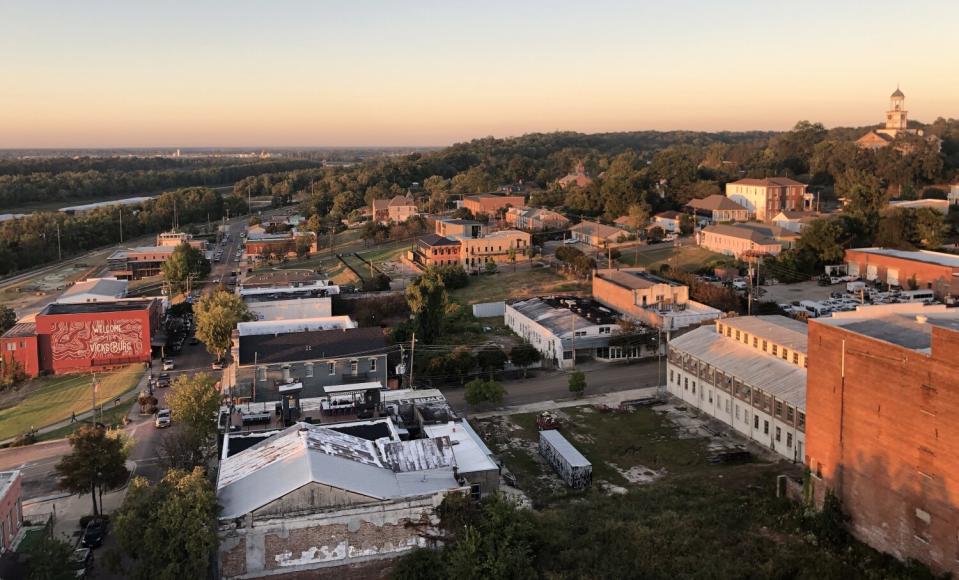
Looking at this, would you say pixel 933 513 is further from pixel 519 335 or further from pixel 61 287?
pixel 61 287

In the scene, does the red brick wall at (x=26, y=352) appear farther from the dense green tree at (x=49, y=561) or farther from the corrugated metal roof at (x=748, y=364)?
the corrugated metal roof at (x=748, y=364)

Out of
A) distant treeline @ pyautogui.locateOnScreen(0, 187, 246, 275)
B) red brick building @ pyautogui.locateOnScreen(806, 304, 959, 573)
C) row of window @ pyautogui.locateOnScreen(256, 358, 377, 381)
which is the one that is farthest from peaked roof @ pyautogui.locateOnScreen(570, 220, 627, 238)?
distant treeline @ pyautogui.locateOnScreen(0, 187, 246, 275)

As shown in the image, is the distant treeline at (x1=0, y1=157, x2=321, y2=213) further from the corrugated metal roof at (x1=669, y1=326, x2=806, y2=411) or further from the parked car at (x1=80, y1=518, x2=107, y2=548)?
the corrugated metal roof at (x1=669, y1=326, x2=806, y2=411)

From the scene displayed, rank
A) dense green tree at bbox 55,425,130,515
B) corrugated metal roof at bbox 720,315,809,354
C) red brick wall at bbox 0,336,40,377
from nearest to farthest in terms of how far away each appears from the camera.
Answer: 1. dense green tree at bbox 55,425,130,515
2. corrugated metal roof at bbox 720,315,809,354
3. red brick wall at bbox 0,336,40,377

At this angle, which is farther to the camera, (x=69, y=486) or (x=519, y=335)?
(x=519, y=335)

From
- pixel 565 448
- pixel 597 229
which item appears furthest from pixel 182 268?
pixel 565 448

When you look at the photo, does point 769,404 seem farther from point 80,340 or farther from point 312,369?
point 80,340

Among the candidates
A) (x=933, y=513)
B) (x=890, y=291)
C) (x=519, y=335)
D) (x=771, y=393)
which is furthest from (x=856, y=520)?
(x=890, y=291)
